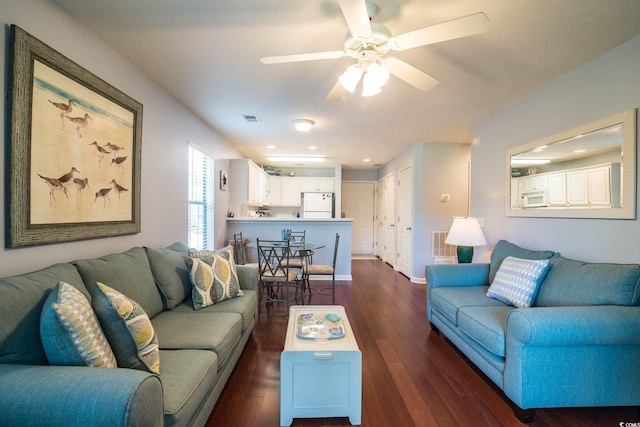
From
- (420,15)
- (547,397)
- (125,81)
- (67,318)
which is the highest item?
(420,15)

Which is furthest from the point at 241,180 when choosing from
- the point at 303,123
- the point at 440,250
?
the point at 440,250

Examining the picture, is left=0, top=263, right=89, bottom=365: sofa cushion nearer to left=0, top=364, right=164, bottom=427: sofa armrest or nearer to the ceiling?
left=0, top=364, right=164, bottom=427: sofa armrest

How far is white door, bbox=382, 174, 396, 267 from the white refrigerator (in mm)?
1380

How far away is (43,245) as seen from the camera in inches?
62.0

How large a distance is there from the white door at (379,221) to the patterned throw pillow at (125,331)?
6.42 metres

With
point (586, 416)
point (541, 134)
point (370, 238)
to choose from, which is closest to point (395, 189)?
point (370, 238)

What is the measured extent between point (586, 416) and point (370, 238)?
6.29 m

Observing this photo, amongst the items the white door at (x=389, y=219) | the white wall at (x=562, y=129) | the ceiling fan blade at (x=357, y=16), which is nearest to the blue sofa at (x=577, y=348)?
the white wall at (x=562, y=129)

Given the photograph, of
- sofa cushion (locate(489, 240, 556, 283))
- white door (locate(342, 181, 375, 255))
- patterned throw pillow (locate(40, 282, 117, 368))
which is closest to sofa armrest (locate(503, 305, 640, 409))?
sofa cushion (locate(489, 240, 556, 283))

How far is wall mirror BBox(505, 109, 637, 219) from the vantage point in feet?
6.37

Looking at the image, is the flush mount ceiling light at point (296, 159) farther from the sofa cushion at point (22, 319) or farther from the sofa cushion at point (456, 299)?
the sofa cushion at point (22, 319)

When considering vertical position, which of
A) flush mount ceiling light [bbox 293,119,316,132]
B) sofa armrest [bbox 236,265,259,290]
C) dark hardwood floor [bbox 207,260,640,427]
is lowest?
dark hardwood floor [bbox 207,260,640,427]

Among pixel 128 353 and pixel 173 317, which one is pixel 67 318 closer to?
pixel 128 353

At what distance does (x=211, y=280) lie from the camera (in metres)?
2.25
